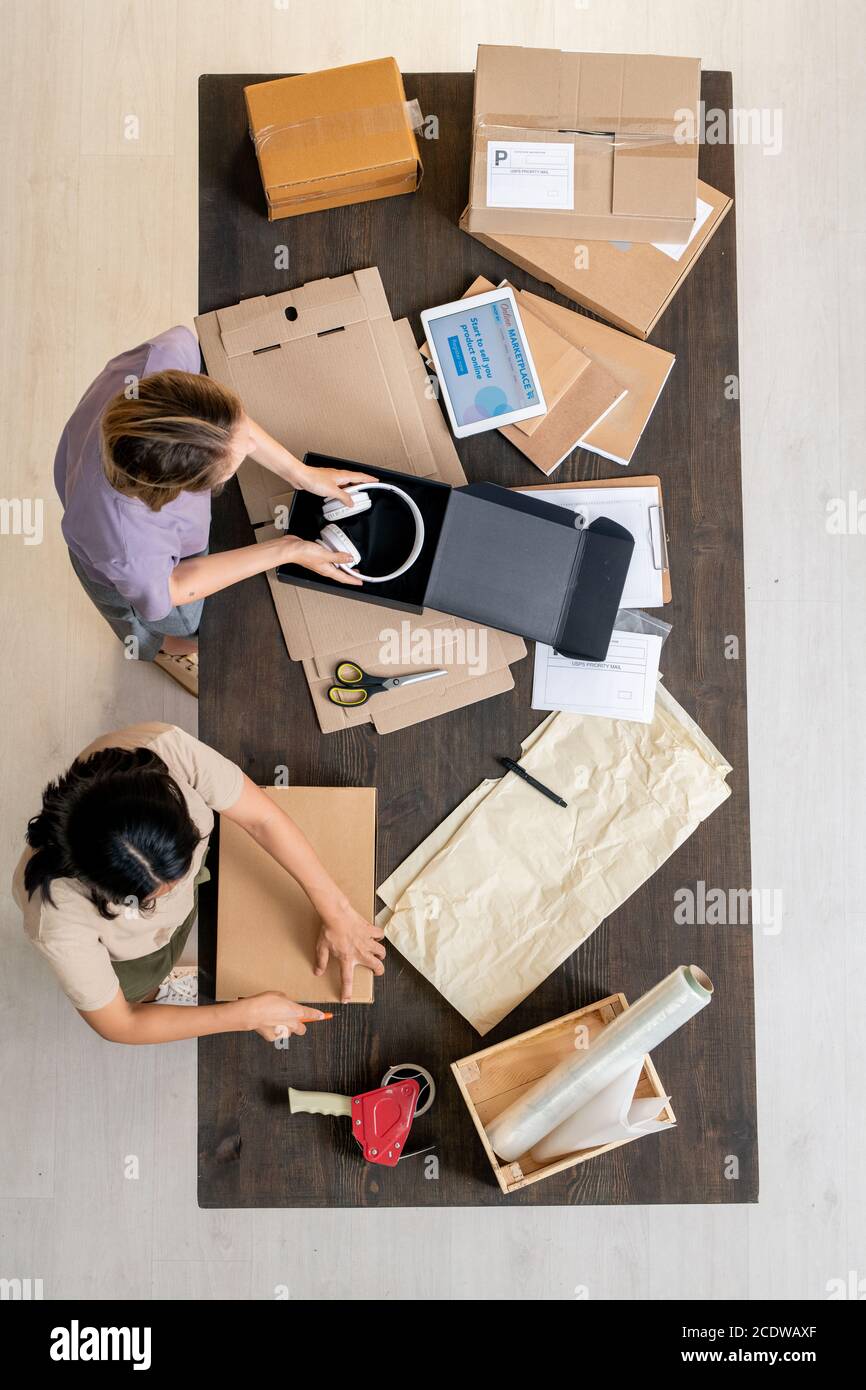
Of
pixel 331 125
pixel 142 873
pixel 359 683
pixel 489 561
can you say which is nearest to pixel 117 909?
pixel 142 873

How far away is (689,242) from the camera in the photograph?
Result: 4.75 ft

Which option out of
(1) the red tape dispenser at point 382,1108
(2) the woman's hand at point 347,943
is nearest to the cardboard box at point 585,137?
(2) the woman's hand at point 347,943

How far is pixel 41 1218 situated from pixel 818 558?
7.21ft

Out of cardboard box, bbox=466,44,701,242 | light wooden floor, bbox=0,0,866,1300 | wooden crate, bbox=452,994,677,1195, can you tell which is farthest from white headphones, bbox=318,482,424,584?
light wooden floor, bbox=0,0,866,1300

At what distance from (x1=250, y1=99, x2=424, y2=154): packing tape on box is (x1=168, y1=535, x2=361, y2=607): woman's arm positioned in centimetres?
59

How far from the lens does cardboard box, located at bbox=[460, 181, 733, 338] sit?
4.74ft

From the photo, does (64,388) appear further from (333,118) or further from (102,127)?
(333,118)

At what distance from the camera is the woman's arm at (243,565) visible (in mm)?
1310

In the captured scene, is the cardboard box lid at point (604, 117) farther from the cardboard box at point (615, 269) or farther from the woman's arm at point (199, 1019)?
the woman's arm at point (199, 1019)

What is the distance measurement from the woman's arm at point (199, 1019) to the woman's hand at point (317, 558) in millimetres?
589

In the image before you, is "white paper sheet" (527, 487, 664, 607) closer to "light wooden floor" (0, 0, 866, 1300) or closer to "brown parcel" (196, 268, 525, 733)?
"brown parcel" (196, 268, 525, 733)
